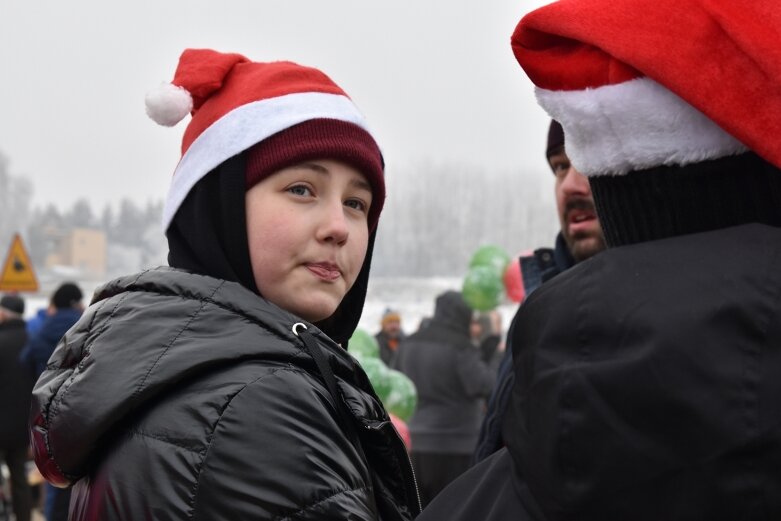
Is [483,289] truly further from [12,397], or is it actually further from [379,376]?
[12,397]

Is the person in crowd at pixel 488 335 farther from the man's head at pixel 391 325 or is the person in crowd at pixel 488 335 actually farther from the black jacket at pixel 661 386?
the black jacket at pixel 661 386

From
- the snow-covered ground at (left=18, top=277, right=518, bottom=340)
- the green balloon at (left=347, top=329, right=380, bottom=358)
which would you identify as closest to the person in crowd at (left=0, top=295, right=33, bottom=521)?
the green balloon at (left=347, top=329, right=380, bottom=358)

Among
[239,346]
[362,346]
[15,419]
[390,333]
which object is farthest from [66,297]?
[239,346]

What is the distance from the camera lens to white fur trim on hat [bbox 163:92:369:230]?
167cm

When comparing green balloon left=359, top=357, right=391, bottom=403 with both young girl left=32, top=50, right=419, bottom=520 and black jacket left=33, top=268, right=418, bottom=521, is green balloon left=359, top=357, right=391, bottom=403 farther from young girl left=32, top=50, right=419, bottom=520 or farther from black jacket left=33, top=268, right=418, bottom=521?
black jacket left=33, top=268, right=418, bottom=521

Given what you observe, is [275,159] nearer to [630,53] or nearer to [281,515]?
[281,515]

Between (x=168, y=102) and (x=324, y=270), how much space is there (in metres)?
0.46

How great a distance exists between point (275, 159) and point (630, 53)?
0.88 meters

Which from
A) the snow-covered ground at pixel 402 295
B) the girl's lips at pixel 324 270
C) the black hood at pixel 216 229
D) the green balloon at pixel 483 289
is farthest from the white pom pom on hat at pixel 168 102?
the snow-covered ground at pixel 402 295

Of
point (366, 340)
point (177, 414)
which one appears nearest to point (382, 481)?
point (177, 414)

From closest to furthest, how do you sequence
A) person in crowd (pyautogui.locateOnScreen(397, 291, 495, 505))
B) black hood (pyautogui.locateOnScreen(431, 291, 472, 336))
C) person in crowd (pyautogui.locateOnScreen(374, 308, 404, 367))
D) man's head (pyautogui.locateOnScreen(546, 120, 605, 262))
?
man's head (pyautogui.locateOnScreen(546, 120, 605, 262)), person in crowd (pyautogui.locateOnScreen(397, 291, 495, 505)), black hood (pyautogui.locateOnScreen(431, 291, 472, 336)), person in crowd (pyautogui.locateOnScreen(374, 308, 404, 367))

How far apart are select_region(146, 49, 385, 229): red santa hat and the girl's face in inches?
1.4

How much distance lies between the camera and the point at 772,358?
Answer: 29.2 inches

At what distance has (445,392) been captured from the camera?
6605mm
